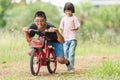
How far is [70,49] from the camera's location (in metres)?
11.8

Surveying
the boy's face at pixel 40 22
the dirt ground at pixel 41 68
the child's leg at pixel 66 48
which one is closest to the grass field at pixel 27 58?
the dirt ground at pixel 41 68

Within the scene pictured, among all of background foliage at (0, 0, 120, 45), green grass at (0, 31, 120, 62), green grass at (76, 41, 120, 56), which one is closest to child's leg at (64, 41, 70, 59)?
green grass at (0, 31, 120, 62)

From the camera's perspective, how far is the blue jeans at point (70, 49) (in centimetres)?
1182

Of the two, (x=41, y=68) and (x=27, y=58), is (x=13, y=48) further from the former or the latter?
(x=41, y=68)

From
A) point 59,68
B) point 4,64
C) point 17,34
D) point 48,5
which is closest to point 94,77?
point 59,68

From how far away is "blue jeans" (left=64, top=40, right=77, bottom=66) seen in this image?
38.8ft

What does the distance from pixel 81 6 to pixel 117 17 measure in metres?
3.78

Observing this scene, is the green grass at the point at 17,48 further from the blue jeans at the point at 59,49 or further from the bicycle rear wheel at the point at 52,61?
the blue jeans at the point at 59,49

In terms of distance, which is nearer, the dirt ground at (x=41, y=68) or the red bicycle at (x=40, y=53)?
the red bicycle at (x=40, y=53)

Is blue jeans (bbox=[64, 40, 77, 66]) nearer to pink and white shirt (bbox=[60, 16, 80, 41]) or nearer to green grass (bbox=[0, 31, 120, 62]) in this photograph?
pink and white shirt (bbox=[60, 16, 80, 41])

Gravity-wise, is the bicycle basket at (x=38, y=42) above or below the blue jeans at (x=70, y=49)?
above

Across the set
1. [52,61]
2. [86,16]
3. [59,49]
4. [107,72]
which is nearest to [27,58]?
[52,61]

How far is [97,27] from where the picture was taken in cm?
4791

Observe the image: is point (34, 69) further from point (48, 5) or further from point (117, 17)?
point (117, 17)
